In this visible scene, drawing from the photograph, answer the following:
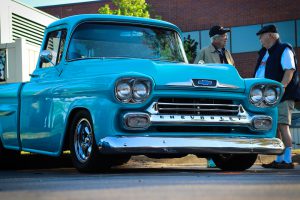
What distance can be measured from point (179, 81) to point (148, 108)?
41cm

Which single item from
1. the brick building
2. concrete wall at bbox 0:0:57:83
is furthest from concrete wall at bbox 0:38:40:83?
the brick building

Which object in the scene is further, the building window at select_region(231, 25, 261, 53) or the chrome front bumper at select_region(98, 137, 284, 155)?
the building window at select_region(231, 25, 261, 53)

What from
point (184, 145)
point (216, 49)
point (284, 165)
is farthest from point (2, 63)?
point (184, 145)

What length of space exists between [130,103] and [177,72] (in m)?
0.62

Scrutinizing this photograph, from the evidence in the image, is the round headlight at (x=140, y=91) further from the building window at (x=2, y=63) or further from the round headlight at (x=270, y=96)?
the building window at (x=2, y=63)

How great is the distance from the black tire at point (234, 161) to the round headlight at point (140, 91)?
1.69 m

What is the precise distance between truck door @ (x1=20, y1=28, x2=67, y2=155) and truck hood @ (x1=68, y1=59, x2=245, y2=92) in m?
0.50

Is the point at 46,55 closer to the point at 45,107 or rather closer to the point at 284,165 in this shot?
the point at 45,107

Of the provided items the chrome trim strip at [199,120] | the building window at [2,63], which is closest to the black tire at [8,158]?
the chrome trim strip at [199,120]

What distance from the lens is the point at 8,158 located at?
8.26 meters

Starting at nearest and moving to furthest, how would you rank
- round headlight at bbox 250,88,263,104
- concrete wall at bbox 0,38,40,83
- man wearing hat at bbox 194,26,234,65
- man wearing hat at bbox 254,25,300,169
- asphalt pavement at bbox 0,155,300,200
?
asphalt pavement at bbox 0,155,300,200, round headlight at bbox 250,88,263,104, man wearing hat at bbox 254,25,300,169, man wearing hat at bbox 194,26,234,65, concrete wall at bbox 0,38,40,83

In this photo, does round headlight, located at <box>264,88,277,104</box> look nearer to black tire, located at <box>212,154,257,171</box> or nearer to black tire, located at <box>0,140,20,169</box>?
black tire, located at <box>212,154,257,171</box>

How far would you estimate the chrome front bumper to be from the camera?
5.70 metres

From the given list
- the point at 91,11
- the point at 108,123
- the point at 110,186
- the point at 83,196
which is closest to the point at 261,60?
the point at 108,123
